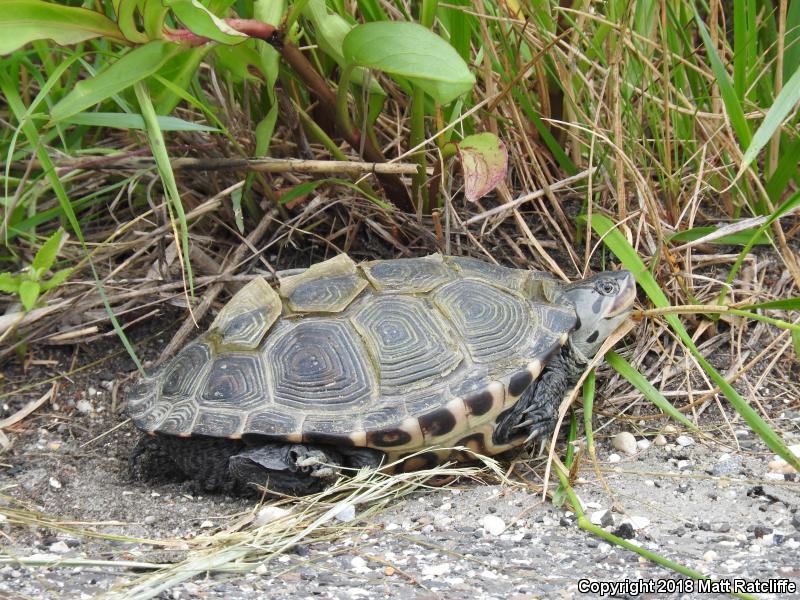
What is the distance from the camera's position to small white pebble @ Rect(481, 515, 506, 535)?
2219mm

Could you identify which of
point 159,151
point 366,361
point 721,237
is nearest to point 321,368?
point 366,361

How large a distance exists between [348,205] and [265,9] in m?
0.97

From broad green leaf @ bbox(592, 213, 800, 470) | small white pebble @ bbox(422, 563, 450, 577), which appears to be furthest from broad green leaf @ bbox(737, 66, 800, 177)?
small white pebble @ bbox(422, 563, 450, 577)

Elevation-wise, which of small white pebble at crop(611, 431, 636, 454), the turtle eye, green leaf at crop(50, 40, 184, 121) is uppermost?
green leaf at crop(50, 40, 184, 121)

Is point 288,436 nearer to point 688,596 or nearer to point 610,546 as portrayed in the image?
point 610,546

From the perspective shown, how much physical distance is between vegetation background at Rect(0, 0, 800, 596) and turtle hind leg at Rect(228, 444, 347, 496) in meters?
0.55

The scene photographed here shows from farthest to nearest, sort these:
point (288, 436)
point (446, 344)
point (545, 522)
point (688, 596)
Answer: point (446, 344), point (288, 436), point (545, 522), point (688, 596)

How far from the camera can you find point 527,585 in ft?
6.23

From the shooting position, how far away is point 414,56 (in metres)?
2.49

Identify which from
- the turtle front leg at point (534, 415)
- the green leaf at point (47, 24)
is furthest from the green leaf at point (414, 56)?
the turtle front leg at point (534, 415)

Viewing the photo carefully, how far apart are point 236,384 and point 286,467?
290mm

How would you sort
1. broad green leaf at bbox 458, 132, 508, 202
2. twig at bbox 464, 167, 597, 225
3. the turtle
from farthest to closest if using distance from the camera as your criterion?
twig at bbox 464, 167, 597, 225 < broad green leaf at bbox 458, 132, 508, 202 < the turtle

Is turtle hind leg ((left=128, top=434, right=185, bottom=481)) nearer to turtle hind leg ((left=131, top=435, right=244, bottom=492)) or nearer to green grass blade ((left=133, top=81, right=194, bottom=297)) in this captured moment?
turtle hind leg ((left=131, top=435, right=244, bottom=492))

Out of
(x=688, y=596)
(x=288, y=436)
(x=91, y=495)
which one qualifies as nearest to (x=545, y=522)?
(x=688, y=596)
